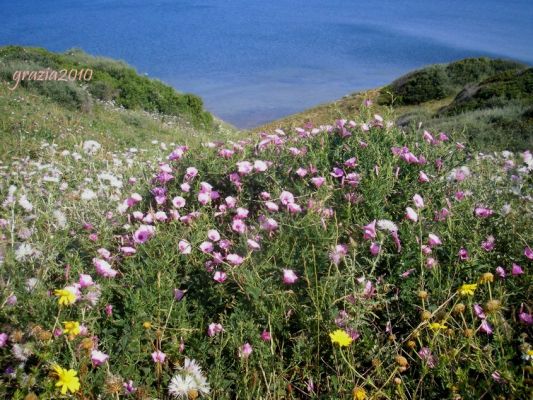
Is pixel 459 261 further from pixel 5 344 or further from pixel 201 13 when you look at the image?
pixel 201 13

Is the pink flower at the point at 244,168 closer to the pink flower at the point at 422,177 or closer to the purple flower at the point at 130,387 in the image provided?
the pink flower at the point at 422,177

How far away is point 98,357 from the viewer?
1.88m

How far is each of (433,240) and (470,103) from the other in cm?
1613

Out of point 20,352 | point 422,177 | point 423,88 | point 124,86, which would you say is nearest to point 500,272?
point 422,177

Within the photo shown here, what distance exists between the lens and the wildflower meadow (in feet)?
6.30

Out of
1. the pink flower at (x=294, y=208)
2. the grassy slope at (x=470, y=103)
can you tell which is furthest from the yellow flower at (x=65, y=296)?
the grassy slope at (x=470, y=103)

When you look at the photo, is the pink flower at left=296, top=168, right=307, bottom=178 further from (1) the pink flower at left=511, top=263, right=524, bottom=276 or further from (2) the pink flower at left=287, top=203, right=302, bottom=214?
(1) the pink flower at left=511, top=263, right=524, bottom=276

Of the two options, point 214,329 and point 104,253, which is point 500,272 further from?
point 104,253

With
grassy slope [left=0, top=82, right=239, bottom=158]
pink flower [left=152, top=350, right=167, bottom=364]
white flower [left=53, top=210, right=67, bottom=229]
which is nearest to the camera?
pink flower [left=152, top=350, right=167, bottom=364]

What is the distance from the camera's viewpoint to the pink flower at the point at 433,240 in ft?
7.64

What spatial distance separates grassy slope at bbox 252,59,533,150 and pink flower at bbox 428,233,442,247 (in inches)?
55.3

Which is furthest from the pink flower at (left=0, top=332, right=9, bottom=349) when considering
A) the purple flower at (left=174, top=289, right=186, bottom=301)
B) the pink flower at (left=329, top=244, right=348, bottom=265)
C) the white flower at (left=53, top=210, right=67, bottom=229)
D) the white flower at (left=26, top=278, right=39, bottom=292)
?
the pink flower at (left=329, top=244, right=348, bottom=265)

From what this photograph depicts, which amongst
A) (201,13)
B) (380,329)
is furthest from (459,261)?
(201,13)

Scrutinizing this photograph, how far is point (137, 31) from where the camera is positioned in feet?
325
